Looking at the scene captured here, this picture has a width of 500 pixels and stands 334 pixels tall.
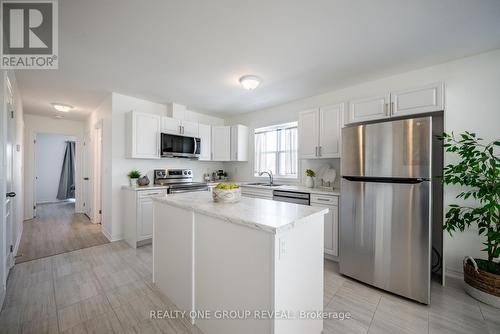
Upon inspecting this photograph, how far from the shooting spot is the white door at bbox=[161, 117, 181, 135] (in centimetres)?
385

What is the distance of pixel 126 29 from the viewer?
1901mm

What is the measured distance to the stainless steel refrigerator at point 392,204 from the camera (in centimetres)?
194

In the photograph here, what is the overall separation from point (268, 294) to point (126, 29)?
2502 mm

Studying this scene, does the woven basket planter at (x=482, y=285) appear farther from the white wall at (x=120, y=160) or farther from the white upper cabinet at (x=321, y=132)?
the white wall at (x=120, y=160)

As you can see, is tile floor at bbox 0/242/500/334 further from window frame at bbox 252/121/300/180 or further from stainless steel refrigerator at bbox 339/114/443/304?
window frame at bbox 252/121/300/180

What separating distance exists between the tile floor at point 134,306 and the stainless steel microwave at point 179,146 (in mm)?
2012

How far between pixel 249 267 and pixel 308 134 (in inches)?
100

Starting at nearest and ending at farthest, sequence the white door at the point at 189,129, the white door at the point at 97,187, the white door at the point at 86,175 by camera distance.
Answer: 1. the white door at the point at 189,129
2. the white door at the point at 97,187
3. the white door at the point at 86,175

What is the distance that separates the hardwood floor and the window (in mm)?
3365

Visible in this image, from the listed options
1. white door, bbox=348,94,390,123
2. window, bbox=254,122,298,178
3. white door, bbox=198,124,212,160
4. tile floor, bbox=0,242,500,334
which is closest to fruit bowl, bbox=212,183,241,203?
tile floor, bbox=0,242,500,334

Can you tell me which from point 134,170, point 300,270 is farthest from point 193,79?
point 300,270

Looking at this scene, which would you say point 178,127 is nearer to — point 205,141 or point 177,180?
point 205,141

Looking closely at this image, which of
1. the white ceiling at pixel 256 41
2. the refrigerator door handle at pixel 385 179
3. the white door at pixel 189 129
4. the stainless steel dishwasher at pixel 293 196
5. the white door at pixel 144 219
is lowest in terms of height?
the white door at pixel 144 219

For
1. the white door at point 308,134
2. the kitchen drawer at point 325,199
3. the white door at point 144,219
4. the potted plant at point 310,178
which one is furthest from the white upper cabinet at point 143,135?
the kitchen drawer at point 325,199
